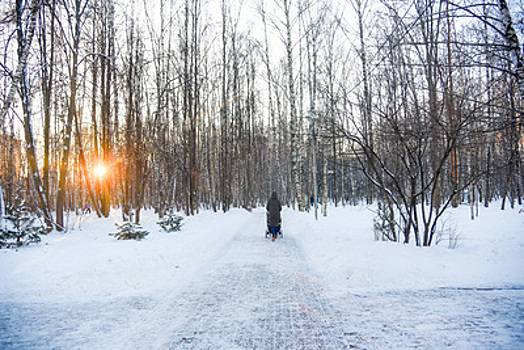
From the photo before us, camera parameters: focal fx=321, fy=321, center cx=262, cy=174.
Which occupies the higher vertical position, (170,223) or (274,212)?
(274,212)

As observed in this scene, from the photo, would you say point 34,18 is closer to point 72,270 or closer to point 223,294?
point 72,270

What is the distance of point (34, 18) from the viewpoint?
395 inches

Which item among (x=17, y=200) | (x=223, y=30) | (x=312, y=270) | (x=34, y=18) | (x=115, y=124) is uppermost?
(x=223, y=30)

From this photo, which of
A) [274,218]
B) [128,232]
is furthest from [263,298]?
[274,218]

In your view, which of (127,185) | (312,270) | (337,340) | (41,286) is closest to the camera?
(337,340)

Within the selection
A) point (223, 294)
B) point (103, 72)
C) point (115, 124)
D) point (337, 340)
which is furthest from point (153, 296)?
point (103, 72)

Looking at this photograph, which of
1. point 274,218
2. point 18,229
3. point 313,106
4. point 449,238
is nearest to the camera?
point 449,238

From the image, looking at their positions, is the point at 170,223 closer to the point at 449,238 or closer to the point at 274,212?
the point at 274,212

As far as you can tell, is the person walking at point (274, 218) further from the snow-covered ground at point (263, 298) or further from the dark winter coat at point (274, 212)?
the snow-covered ground at point (263, 298)

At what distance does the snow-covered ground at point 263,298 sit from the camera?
344cm

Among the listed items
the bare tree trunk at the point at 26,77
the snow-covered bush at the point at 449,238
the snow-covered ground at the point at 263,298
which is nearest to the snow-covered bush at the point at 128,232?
the snow-covered ground at the point at 263,298

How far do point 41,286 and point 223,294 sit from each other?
3204 millimetres

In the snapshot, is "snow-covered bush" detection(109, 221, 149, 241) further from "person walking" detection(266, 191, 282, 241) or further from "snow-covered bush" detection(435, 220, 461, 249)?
"snow-covered bush" detection(435, 220, 461, 249)

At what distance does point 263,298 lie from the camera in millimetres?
4914
